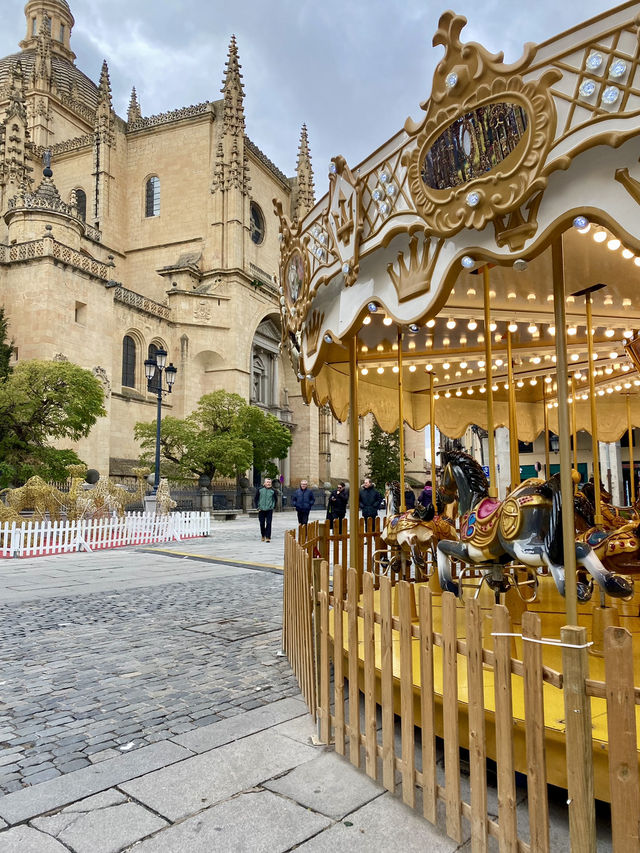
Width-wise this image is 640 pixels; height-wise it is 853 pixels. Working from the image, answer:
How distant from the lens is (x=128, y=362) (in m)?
36.3

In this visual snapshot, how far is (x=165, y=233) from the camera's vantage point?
44.0m

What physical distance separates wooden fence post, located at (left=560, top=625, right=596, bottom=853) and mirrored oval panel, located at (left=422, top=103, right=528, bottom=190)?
2.19 meters

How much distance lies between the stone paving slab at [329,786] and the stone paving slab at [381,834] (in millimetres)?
97

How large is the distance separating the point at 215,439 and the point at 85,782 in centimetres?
2809

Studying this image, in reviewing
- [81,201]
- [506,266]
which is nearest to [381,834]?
[506,266]

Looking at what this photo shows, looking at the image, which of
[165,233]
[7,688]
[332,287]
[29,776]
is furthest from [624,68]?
[165,233]

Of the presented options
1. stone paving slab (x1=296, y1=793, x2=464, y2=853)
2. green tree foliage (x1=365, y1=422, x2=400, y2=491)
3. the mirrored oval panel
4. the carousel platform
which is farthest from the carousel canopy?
green tree foliage (x1=365, y1=422, x2=400, y2=491)

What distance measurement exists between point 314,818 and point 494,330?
610cm

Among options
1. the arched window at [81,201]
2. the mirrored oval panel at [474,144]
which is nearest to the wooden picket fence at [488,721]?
the mirrored oval panel at [474,144]

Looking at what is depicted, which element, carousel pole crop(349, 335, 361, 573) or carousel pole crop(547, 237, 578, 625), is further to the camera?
carousel pole crop(349, 335, 361, 573)

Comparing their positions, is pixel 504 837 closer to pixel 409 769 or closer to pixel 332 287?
pixel 409 769

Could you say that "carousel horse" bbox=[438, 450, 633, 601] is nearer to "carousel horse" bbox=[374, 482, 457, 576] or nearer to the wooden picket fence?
the wooden picket fence

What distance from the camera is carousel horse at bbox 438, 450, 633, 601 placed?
404cm

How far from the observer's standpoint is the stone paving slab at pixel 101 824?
2.65 m
